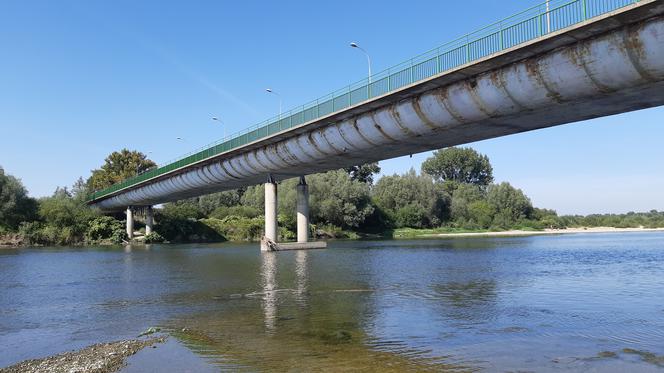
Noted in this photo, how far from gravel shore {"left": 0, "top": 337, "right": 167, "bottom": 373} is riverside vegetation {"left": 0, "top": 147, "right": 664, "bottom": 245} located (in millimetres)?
72637

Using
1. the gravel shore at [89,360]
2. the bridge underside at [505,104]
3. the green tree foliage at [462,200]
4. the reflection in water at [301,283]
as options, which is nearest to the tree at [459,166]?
the green tree foliage at [462,200]

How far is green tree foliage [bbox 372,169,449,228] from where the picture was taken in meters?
108

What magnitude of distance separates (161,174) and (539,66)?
2399 inches

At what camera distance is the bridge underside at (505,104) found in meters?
22.6

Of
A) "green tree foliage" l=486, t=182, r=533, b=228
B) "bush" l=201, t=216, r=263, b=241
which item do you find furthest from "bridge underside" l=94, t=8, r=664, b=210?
"green tree foliage" l=486, t=182, r=533, b=228

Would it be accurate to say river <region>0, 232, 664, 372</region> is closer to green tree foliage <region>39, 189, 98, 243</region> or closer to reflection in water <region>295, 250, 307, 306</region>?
reflection in water <region>295, 250, 307, 306</region>

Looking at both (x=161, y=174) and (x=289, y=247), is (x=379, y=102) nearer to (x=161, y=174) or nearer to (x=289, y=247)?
(x=289, y=247)

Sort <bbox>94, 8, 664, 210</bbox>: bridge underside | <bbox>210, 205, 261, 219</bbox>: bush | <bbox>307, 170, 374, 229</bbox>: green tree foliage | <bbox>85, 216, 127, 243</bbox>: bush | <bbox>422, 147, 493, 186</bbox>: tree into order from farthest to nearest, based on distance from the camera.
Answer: <bbox>422, 147, 493, 186</bbox>: tree, <bbox>210, 205, 261, 219</bbox>: bush, <bbox>307, 170, 374, 229</bbox>: green tree foliage, <bbox>85, 216, 127, 243</bbox>: bush, <bbox>94, 8, 664, 210</bbox>: bridge underside

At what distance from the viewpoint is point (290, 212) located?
92875 mm

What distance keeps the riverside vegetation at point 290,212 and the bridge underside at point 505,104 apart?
3941 centimetres

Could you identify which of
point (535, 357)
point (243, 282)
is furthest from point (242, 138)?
point (535, 357)

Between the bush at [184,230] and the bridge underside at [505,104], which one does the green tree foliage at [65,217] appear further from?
the bridge underside at [505,104]

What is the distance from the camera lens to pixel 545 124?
110 feet

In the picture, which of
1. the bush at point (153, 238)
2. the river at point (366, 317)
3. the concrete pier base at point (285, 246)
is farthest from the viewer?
the bush at point (153, 238)
